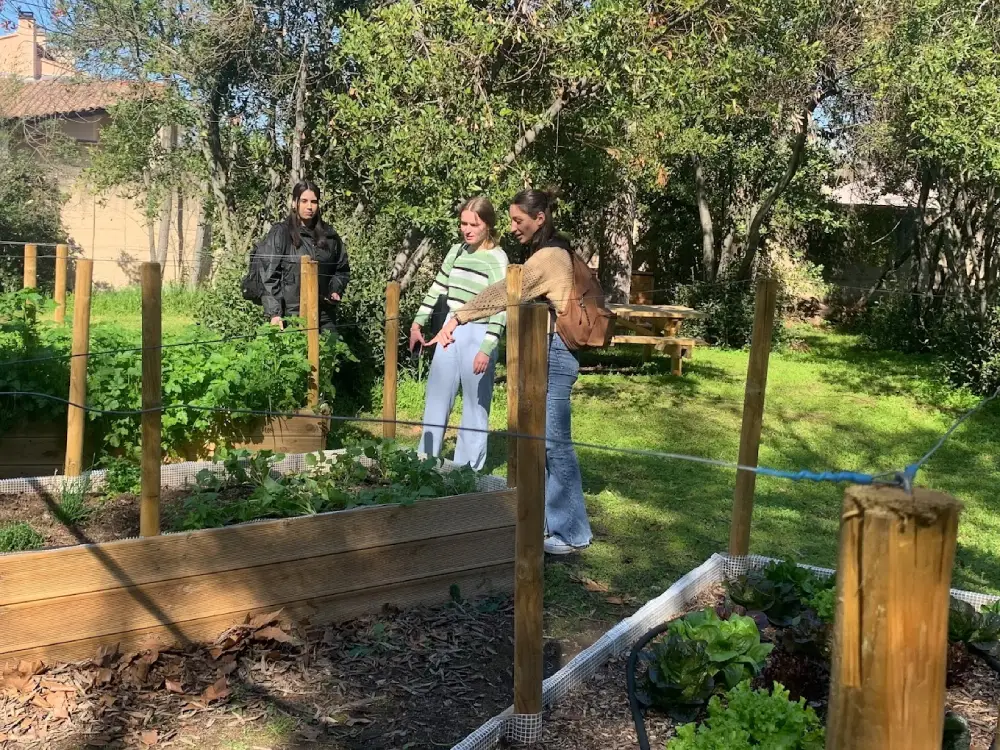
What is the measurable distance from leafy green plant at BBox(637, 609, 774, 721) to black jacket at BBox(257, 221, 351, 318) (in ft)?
13.3

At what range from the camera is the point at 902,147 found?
13328 mm

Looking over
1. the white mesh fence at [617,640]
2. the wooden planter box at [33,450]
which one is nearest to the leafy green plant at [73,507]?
the wooden planter box at [33,450]

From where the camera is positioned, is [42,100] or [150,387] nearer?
[150,387]

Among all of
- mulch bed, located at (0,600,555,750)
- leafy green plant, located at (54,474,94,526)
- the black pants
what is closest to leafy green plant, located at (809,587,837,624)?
mulch bed, located at (0,600,555,750)

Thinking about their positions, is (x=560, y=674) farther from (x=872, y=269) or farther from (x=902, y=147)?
(x=872, y=269)

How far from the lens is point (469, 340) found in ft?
17.2

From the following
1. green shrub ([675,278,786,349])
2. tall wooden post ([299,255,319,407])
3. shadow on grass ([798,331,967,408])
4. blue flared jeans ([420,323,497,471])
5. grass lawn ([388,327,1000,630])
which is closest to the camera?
grass lawn ([388,327,1000,630])

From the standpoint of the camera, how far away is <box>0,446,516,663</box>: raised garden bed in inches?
123

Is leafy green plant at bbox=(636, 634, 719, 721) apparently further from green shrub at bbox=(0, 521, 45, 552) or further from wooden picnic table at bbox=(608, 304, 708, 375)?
wooden picnic table at bbox=(608, 304, 708, 375)

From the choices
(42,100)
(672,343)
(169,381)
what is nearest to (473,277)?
(169,381)

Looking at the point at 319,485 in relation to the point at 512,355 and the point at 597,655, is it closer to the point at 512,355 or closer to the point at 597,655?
the point at 512,355

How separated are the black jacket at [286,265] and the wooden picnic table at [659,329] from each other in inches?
205

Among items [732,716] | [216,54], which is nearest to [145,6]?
[216,54]

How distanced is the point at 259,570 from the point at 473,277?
2.20 meters
